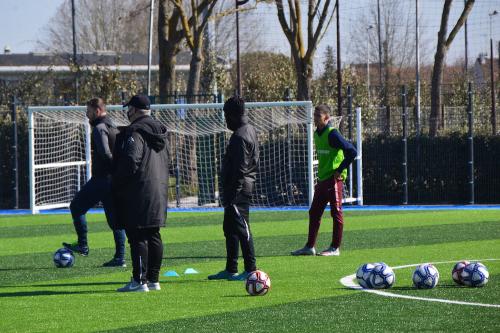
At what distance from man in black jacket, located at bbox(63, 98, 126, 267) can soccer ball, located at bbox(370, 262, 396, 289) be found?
3.74 metres

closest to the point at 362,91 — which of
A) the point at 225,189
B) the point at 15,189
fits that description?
the point at 15,189

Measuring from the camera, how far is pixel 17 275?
13.3 m

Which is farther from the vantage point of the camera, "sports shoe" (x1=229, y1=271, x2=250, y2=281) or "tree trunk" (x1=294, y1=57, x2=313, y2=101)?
"tree trunk" (x1=294, y1=57, x2=313, y2=101)

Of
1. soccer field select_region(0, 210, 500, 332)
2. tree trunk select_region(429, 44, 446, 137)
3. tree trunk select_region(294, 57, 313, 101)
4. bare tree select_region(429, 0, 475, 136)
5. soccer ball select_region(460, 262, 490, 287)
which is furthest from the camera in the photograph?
tree trunk select_region(294, 57, 313, 101)

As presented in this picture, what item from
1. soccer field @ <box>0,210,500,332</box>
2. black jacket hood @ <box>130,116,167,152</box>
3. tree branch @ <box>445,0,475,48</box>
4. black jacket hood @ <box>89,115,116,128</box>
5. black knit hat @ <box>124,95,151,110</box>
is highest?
tree branch @ <box>445,0,475,48</box>

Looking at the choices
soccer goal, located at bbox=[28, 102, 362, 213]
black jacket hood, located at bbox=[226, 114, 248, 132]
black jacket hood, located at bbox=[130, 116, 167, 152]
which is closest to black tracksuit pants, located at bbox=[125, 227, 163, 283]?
black jacket hood, located at bbox=[130, 116, 167, 152]

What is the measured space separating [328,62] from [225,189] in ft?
134

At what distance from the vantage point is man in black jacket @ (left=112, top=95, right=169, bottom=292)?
10.9 meters

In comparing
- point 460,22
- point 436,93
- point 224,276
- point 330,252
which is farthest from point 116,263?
point 460,22

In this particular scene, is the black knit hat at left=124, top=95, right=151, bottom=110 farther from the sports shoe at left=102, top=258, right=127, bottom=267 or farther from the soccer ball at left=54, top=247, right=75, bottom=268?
the soccer ball at left=54, top=247, right=75, bottom=268

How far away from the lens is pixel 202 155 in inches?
1086

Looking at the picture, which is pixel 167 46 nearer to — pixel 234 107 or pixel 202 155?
pixel 202 155

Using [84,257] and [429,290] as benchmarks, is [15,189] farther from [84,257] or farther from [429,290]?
[429,290]

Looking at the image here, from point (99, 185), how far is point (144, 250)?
3095 millimetres
